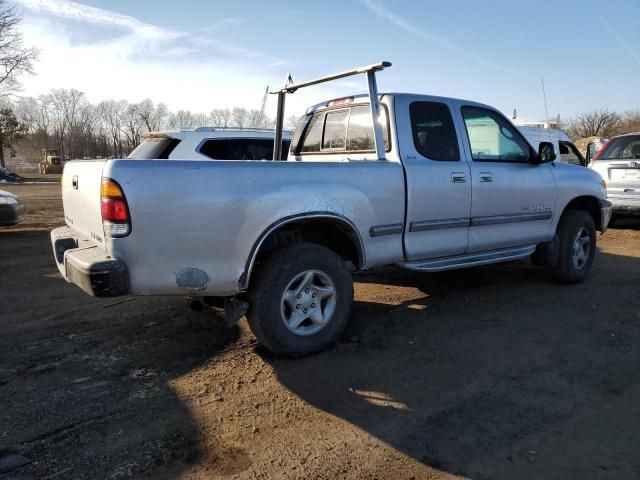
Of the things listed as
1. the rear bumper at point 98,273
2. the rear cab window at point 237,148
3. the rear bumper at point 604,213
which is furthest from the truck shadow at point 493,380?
the rear cab window at point 237,148

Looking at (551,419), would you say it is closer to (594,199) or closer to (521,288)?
(521,288)

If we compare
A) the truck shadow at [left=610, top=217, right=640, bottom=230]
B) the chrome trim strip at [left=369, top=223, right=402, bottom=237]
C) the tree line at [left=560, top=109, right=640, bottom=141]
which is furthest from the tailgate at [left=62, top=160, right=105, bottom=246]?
the tree line at [left=560, top=109, right=640, bottom=141]

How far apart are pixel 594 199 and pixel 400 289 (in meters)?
2.70

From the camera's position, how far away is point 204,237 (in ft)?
11.1

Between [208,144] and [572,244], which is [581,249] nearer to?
[572,244]

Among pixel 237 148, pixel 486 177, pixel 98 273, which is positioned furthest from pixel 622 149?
pixel 98 273

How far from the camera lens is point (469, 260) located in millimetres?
4949

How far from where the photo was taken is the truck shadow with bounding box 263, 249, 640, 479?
2.74 m

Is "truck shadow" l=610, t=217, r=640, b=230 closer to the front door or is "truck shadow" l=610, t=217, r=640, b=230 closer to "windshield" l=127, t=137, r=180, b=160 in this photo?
the front door

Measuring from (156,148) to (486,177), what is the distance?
5045mm

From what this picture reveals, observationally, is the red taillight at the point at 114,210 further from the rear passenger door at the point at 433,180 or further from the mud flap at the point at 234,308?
the rear passenger door at the point at 433,180

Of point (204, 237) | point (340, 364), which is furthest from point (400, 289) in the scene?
point (204, 237)

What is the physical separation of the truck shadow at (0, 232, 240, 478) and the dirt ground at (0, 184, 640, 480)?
0.04 feet

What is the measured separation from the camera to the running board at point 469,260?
457cm
